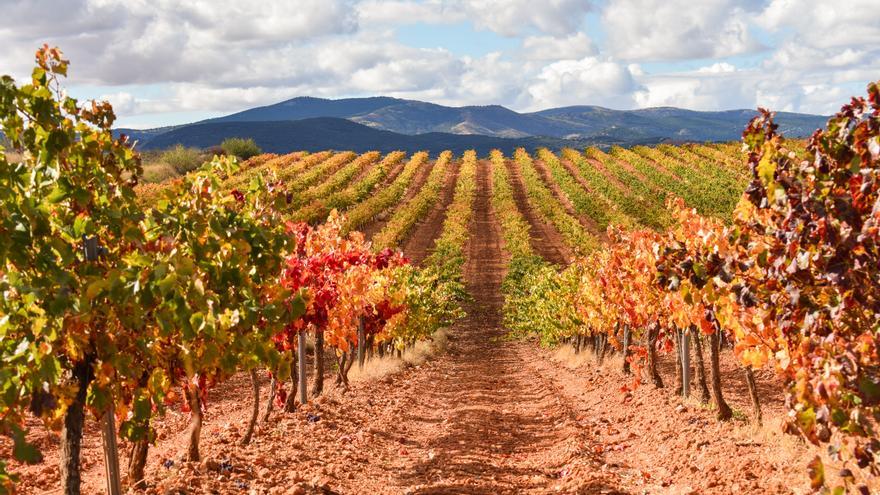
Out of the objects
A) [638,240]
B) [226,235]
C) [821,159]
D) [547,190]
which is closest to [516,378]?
[638,240]

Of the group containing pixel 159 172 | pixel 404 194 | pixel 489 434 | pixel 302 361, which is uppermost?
pixel 159 172

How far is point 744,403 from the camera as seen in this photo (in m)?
17.8

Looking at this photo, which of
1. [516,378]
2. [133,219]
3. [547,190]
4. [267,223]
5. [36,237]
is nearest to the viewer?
[36,237]

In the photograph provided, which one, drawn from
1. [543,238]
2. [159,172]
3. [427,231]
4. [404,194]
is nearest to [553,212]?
[543,238]

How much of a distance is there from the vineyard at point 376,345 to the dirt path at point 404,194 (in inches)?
1400

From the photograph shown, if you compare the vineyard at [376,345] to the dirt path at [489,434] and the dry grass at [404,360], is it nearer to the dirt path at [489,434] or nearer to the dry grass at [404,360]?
the dirt path at [489,434]

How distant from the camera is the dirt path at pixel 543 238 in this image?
5731cm

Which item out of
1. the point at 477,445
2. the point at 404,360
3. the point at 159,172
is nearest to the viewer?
the point at 477,445

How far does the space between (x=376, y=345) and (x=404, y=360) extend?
1664 mm

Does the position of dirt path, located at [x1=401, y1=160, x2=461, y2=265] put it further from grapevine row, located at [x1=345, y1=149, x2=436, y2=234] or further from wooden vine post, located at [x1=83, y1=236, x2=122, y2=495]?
wooden vine post, located at [x1=83, y1=236, x2=122, y2=495]

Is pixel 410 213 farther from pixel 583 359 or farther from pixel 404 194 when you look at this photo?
pixel 583 359

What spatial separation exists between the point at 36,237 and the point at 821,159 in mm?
5288

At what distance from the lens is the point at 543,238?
6419cm

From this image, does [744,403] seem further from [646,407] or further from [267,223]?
[267,223]
